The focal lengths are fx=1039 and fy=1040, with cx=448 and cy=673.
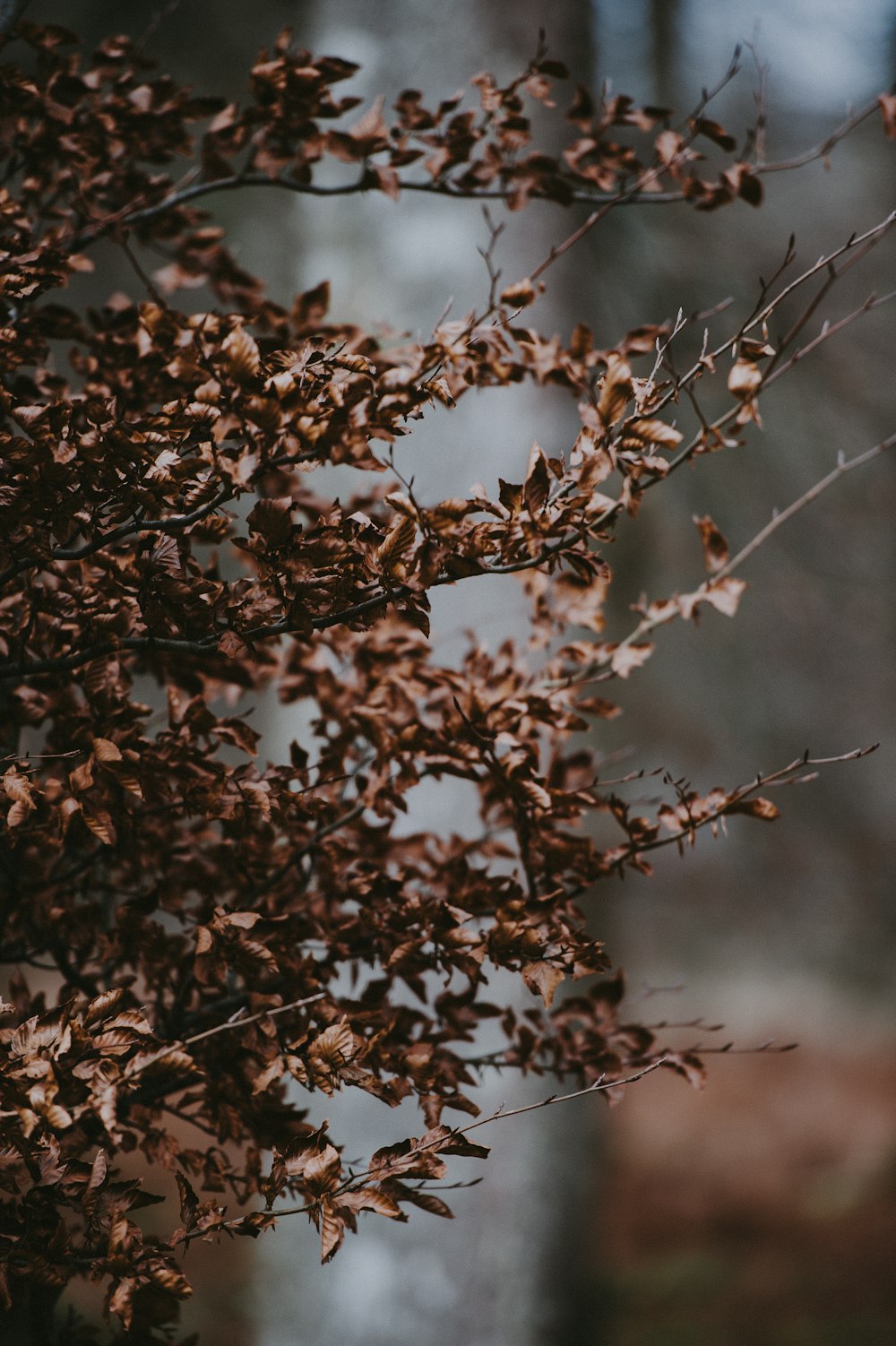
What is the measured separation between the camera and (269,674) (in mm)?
1329

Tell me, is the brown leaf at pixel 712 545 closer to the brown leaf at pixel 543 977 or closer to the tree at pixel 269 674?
the tree at pixel 269 674

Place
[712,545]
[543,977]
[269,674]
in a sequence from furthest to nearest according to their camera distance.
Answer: [269,674], [712,545], [543,977]

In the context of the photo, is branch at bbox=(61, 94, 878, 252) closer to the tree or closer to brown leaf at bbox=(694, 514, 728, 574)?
the tree

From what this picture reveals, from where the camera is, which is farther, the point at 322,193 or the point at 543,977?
the point at 322,193

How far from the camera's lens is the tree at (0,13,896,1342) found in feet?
2.84

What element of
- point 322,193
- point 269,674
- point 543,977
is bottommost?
point 543,977

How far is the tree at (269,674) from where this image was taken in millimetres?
865

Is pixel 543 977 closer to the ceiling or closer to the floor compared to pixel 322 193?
closer to the floor

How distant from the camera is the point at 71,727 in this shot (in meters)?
1.06

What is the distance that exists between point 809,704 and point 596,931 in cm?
518

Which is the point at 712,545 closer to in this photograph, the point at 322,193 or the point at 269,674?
the point at 269,674

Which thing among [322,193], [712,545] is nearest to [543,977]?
[712,545]

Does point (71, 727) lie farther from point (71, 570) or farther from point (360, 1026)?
point (360, 1026)

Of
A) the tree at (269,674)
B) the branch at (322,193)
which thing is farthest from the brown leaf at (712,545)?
the branch at (322,193)
